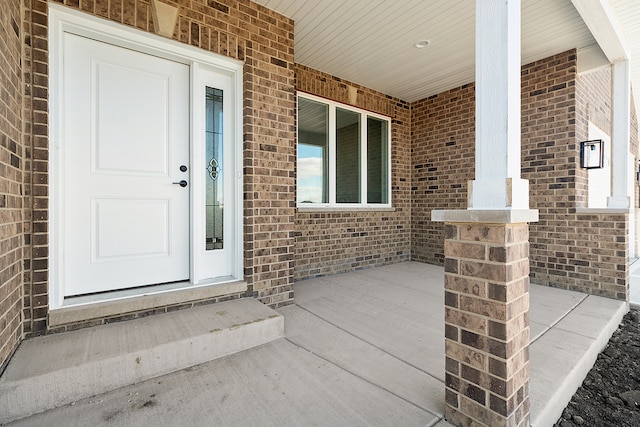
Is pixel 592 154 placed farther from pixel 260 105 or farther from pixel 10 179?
pixel 10 179

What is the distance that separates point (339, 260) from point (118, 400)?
342 cm

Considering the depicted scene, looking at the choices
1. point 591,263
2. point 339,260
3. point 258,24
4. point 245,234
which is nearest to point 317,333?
point 245,234

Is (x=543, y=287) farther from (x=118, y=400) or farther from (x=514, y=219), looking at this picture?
(x=118, y=400)

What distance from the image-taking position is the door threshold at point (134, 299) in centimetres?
213

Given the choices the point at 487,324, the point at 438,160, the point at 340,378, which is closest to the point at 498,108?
the point at 487,324

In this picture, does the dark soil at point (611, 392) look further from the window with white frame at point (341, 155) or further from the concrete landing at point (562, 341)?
the window with white frame at point (341, 155)

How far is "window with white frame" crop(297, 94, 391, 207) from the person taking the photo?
462 centimetres

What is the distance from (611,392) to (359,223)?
3462 millimetres

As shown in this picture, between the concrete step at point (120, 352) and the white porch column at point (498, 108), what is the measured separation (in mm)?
1806

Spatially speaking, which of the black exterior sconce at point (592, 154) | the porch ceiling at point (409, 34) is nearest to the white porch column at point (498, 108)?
the porch ceiling at point (409, 34)

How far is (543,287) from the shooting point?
13.6ft

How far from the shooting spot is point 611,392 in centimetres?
205

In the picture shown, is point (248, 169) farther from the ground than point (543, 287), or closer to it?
farther from the ground

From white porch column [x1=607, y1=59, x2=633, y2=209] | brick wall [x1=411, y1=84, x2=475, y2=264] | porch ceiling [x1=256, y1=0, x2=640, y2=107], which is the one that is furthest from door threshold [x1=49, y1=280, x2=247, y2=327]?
white porch column [x1=607, y1=59, x2=633, y2=209]
